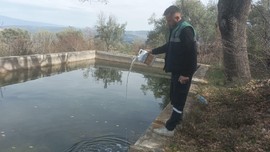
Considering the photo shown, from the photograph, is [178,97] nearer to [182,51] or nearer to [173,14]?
[182,51]

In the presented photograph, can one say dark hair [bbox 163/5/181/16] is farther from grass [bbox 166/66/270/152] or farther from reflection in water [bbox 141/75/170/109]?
reflection in water [bbox 141/75/170/109]

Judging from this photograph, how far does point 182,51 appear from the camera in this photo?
3641 millimetres

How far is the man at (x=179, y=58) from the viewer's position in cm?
360

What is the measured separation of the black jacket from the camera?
357 centimetres

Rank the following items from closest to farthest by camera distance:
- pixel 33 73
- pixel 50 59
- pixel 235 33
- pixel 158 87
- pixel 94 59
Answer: pixel 235 33, pixel 33 73, pixel 158 87, pixel 50 59, pixel 94 59

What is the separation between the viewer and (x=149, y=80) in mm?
11492

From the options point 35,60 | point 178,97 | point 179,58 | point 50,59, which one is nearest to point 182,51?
point 179,58

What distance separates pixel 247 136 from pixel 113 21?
737 inches

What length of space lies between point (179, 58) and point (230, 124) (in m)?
1.39

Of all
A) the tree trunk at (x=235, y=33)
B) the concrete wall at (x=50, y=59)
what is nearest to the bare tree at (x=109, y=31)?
the concrete wall at (x=50, y=59)

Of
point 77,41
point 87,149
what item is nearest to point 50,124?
point 87,149

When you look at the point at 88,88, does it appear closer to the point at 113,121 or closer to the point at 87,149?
the point at 113,121

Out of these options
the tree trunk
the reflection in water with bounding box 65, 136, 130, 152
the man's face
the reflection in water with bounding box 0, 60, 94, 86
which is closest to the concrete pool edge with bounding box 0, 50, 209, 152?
the reflection in water with bounding box 0, 60, 94, 86

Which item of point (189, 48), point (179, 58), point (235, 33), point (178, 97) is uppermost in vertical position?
point (235, 33)
